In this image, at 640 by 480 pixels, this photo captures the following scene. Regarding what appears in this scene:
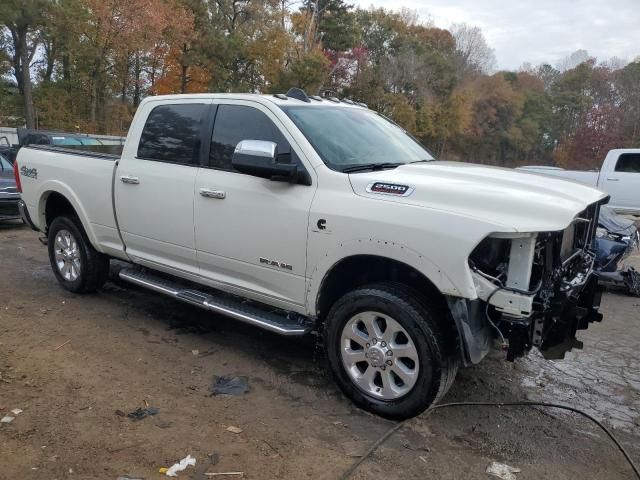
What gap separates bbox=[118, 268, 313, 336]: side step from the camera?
3.91 m

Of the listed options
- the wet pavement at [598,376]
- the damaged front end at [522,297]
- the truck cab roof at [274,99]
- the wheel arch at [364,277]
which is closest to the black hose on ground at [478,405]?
the wet pavement at [598,376]

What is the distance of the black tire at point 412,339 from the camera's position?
331 cm

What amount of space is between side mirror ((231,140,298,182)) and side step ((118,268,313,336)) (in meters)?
1.02

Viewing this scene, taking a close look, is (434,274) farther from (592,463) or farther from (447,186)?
(592,463)

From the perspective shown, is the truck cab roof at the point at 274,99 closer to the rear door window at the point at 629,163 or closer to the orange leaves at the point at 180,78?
the rear door window at the point at 629,163

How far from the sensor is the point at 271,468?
3.02 meters

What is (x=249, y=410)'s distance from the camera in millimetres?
3633

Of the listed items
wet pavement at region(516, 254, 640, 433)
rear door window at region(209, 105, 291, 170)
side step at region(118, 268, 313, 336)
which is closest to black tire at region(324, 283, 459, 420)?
side step at region(118, 268, 313, 336)

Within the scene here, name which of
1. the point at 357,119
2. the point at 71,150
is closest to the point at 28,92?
the point at 71,150

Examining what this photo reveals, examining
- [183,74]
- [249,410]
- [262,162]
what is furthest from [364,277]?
[183,74]

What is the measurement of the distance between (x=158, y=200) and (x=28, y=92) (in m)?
31.1

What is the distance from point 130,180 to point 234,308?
1569 millimetres

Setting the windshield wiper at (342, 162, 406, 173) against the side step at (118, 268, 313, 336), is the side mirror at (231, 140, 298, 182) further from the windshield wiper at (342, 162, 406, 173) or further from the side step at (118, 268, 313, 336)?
the side step at (118, 268, 313, 336)

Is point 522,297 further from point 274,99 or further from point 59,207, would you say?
point 59,207
